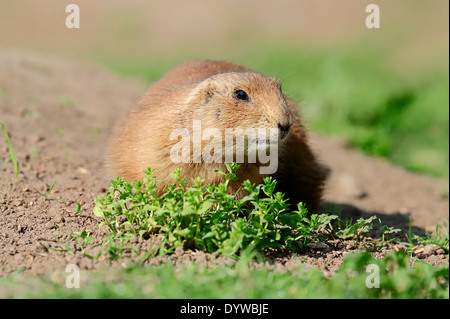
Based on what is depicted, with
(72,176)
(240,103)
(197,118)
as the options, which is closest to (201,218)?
(197,118)

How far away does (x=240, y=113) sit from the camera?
13.6 feet

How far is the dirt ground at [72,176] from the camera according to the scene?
398 cm

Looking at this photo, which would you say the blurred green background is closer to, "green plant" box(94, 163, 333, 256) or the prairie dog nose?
the prairie dog nose

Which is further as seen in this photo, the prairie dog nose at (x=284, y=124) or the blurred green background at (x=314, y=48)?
the blurred green background at (x=314, y=48)

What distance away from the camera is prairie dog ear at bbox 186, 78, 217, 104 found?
4.31 meters

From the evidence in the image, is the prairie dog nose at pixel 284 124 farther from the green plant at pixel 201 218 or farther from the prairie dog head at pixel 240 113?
the green plant at pixel 201 218

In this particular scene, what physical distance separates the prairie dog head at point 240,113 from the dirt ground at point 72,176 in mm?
841

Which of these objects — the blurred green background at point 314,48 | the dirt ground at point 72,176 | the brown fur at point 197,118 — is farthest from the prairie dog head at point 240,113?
the blurred green background at point 314,48

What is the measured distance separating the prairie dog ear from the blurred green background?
2221mm

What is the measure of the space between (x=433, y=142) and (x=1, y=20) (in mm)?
12800

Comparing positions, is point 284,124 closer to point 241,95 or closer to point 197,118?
point 241,95

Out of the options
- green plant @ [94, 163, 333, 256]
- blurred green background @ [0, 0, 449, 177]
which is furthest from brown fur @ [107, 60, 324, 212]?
blurred green background @ [0, 0, 449, 177]
